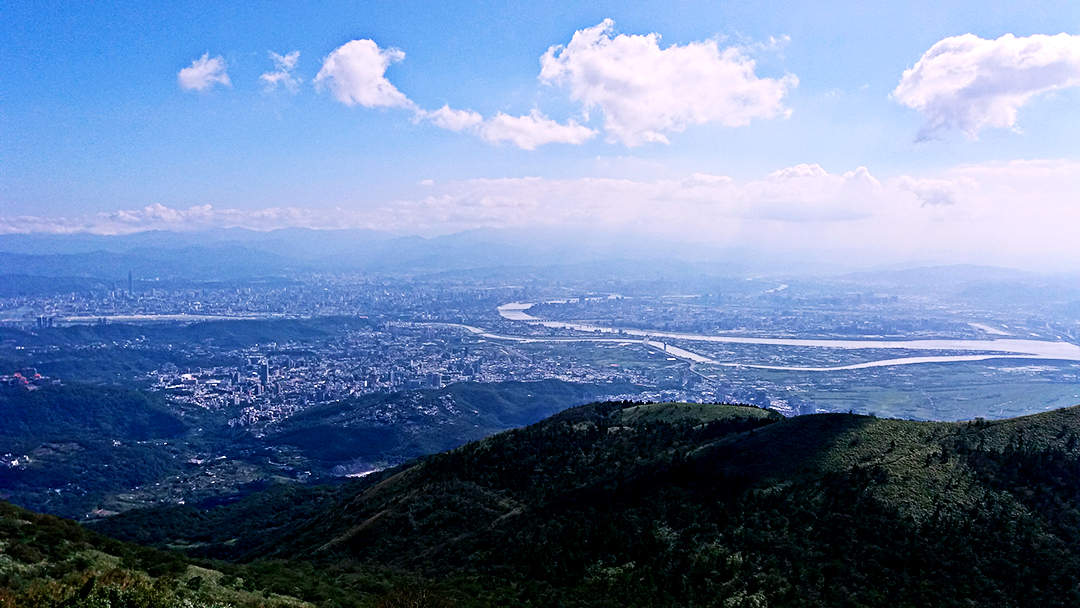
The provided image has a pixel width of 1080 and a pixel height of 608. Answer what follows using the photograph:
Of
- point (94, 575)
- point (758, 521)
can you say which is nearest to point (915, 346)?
point (758, 521)

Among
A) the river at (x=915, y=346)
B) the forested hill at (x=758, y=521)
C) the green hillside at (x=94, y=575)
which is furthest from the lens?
the river at (x=915, y=346)

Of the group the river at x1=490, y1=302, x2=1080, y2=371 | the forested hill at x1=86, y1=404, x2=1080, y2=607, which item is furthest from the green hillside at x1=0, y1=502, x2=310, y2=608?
the river at x1=490, y1=302, x2=1080, y2=371

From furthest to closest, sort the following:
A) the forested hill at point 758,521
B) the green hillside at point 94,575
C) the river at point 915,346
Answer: the river at point 915,346, the forested hill at point 758,521, the green hillside at point 94,575

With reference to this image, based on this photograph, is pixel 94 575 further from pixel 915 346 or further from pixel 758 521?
pixel 915 346

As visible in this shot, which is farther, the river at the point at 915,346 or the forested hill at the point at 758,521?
the river at the point at 915,346

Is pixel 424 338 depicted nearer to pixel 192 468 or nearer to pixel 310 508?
pixel 192 468

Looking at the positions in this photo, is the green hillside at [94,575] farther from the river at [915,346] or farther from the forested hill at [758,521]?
the river at [915,346]

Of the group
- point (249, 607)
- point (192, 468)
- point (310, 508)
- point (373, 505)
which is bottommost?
point (192, 468)

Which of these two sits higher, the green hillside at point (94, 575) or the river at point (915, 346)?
the green hillside at point (94, 575)

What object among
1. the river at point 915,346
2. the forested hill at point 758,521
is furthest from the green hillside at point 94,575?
the river at point 915,346

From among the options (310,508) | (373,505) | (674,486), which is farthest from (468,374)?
(674,486)
